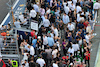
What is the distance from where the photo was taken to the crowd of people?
41.1 feet

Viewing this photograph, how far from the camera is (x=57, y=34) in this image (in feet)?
46.7

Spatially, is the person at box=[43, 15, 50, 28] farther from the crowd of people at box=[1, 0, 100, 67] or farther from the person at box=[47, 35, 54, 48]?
the person at box=[47, 35, 54, 48]

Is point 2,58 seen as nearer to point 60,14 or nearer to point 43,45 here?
point 43,45

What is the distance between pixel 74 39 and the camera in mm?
13445

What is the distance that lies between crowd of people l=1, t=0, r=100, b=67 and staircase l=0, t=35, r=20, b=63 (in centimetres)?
42

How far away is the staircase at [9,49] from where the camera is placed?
13320mm

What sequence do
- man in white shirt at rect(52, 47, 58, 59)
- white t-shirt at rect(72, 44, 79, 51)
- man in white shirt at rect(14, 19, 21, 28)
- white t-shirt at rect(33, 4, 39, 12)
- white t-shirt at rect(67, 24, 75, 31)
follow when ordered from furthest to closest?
white t-shirt at rect(33, 4, 39, 12) → white t-shirt at rect(67, 24, 75, 31) → man in white shirt at rect(14, 19, 21, 28) → white t-shirt at rect(72, 44, 79, 51) → man in white shirt at rect(52, 47, 58, 59)

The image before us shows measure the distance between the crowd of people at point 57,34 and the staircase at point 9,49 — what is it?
0.42 m

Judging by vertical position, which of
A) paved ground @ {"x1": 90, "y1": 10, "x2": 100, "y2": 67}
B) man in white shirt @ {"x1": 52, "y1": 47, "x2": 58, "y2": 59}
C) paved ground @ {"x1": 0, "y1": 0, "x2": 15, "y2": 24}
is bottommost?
paved ground @ {"x1": 90, "y1": 10, "x2": 100, "y2": 67}

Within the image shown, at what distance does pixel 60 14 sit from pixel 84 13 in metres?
1.97

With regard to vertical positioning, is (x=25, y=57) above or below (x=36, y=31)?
below

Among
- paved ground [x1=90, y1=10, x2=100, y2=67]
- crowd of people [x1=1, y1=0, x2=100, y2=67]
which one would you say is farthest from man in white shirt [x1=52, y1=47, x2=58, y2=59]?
paved ground [x1=90, y1=10, x2=100, y2=67]

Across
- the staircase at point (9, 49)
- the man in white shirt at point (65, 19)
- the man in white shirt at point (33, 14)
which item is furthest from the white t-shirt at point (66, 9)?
the staircase at point (9, 49)

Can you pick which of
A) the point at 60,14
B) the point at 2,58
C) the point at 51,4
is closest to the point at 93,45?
the point at 60,14
